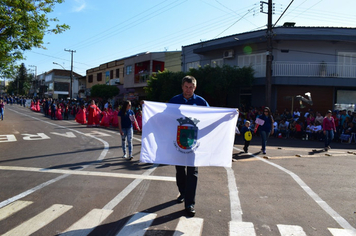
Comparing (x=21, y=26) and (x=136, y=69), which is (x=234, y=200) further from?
(x=136, y=69)

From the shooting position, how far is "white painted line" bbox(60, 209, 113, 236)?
4.05 m

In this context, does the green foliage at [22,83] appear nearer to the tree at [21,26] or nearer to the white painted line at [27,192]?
the tree at [21,26]

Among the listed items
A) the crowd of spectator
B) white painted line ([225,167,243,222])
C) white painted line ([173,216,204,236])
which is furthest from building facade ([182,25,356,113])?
white painted line ([173,216,204,236])

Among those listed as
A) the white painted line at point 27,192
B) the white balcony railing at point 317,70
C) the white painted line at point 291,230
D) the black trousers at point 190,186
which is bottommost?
the white painted line at point 27,192

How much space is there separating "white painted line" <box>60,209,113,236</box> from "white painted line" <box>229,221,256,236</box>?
190cm

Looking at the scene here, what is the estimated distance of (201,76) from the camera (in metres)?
26.3

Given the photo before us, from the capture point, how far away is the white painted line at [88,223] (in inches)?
160

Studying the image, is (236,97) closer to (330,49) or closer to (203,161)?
(330,49)

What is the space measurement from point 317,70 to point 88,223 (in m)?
25.1

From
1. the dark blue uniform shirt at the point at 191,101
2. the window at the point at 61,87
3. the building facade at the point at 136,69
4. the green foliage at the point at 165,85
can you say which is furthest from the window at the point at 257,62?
the window at the point at 61,87

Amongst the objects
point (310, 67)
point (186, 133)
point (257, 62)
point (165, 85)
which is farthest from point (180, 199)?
point (165, 85)

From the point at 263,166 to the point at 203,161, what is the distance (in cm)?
466

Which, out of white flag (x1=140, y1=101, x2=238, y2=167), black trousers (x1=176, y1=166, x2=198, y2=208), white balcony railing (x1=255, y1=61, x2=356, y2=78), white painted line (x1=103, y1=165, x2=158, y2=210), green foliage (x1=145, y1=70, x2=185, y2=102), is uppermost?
white balcony railing (x1=255, y1=61, x2=356, y2=78)

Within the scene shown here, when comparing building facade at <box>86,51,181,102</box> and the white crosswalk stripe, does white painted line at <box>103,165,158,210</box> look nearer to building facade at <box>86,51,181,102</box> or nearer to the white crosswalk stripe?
the white crosswalk stripe
